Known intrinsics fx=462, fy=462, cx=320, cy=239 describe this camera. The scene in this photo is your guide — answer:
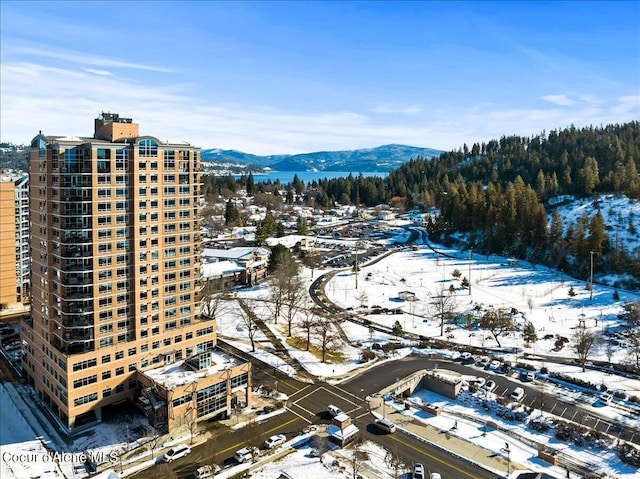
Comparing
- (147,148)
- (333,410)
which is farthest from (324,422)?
(147,148)

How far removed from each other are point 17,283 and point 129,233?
3479cm

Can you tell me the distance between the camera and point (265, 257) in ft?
262

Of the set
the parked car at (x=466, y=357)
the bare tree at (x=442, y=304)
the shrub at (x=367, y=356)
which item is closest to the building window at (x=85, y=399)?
the shrub at (x=367, y=356)

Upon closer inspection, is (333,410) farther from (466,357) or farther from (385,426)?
(466,357)

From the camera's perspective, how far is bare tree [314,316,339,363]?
47344 mm

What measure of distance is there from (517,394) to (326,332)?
20.8m

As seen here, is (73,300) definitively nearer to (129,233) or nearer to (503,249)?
(129,233)

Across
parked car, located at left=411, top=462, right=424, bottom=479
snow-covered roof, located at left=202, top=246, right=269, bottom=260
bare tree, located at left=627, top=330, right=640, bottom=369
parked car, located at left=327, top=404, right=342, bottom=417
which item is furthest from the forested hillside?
parked car, located at left=411, top=462, right=424, bottom=479

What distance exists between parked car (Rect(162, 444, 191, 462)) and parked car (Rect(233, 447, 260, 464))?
317cm

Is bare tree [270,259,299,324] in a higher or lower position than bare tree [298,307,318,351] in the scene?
higher

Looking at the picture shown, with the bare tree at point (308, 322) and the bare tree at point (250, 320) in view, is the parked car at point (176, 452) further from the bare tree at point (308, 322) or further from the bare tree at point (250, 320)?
the bare tree at point (308, 322)

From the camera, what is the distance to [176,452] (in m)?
29.1

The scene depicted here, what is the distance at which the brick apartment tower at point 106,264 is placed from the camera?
105 feet

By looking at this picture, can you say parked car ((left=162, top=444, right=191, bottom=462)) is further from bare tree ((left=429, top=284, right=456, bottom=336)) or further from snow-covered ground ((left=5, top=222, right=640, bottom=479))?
bare tree ((left=429, top=284, right=456, bottom=336))
